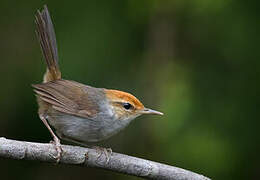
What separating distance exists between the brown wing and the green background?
47.4 inches

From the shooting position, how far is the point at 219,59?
679 centimetres

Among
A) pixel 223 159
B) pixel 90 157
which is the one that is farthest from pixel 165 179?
pixel 223 159

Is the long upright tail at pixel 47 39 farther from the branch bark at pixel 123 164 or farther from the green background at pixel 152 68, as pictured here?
the branch bark at pixel 123 164

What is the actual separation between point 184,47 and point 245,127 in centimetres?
134

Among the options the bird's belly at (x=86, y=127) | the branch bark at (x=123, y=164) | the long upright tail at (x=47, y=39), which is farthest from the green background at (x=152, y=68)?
the branch bark at (x=123, y=164)

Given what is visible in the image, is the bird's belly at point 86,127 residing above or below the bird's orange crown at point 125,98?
below

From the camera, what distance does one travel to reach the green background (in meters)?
6.11

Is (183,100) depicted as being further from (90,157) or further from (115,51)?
(90,157)

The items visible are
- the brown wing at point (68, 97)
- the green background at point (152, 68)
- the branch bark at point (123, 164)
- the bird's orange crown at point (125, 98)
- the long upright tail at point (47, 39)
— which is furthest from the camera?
the green background at point (152, 68)

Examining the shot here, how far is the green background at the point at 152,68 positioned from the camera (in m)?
6.11

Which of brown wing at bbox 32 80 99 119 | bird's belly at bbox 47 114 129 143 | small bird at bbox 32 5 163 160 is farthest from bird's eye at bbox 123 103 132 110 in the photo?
brown wing at bbox 32 80 99 119

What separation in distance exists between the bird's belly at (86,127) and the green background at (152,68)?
1.40 metres

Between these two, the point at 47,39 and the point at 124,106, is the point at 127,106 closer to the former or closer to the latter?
the point at 124,106

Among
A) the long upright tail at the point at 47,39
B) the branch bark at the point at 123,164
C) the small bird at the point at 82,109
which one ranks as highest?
the long upright tail at the point at 47,39
